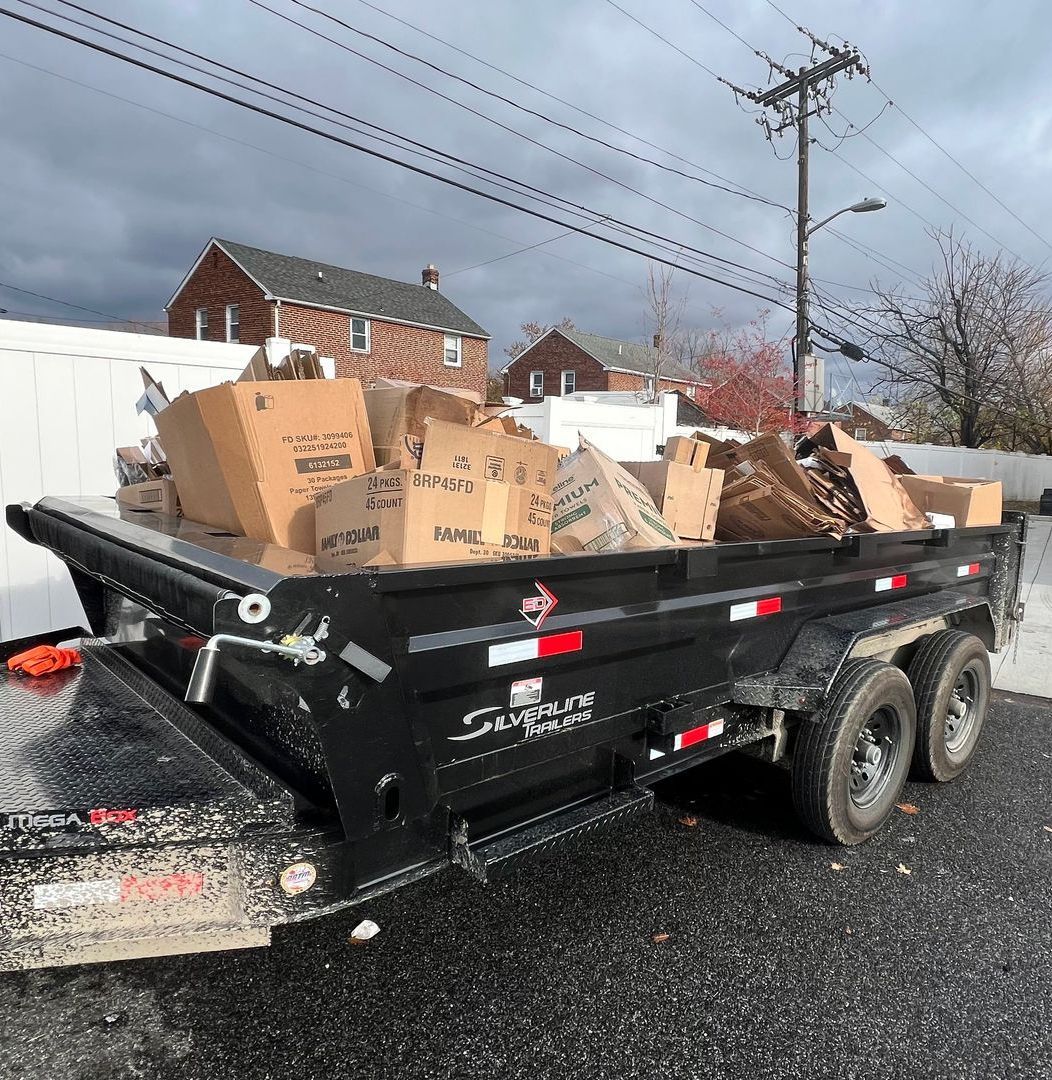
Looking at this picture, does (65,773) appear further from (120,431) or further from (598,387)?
(598,387)

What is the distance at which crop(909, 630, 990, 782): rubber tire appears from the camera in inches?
158

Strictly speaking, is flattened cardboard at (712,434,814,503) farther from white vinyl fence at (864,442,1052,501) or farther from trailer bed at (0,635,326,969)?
white vinyl fence at (864,442,1052,501)

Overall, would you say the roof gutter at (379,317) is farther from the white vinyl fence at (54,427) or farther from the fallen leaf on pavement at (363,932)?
the fallen leaf on pavement at (363,932)

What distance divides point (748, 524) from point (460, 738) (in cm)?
181

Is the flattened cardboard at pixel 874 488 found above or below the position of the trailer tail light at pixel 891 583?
above

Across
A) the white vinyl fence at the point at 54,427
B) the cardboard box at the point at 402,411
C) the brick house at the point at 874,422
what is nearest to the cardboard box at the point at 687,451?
the cardboard box at the point at 402,411

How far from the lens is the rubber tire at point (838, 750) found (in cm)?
329

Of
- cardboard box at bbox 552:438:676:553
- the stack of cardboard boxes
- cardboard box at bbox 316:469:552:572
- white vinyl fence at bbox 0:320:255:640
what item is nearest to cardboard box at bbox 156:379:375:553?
the stack of cardboard boxes

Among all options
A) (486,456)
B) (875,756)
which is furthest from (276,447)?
(875,756)

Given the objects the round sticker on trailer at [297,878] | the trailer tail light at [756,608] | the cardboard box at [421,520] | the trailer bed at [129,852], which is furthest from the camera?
the trailer tail light at [756,608]

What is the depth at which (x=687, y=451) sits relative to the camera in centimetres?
346

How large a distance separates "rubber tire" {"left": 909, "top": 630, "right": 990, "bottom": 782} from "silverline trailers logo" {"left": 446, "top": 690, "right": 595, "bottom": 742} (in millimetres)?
2418

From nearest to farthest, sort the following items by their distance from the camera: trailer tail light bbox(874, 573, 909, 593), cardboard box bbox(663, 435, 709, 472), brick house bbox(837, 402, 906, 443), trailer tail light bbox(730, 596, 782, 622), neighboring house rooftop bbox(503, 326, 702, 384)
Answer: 1. trailer tail light bbox(730, 596, 782, 622)
2. cardboard box bbox(663, 435, 709, 472)
3. trailer tail light bbox(874, 573, 909, 593)
4. brick house bbox(837, 402, 906, 443)
5. neighboring house rooftop bbox(503, 326, 702, 384)

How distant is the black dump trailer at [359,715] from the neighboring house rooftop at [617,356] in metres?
35.7
